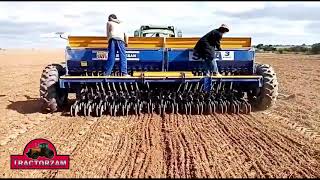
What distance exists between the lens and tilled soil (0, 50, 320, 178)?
5535mm

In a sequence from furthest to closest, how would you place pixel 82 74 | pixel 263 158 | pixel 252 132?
pixel 82 74 → pixel 252 132 → pixel 263 158

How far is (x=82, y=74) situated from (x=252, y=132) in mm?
4460

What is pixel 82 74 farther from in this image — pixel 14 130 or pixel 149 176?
pixel 149 176

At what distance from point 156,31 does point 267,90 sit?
152 inches

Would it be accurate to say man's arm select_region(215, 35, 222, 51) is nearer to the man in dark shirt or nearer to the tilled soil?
the man in dark shirt

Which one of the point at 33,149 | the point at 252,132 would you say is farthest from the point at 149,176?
the point at 252,132

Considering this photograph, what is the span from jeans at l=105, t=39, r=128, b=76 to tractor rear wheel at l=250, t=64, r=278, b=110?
307 centimetres

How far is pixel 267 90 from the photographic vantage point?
33.2 feet

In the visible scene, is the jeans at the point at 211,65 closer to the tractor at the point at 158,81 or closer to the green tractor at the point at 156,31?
the tractor at the point at 158,81

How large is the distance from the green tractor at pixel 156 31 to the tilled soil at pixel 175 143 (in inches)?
149

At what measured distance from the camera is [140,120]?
8773mm

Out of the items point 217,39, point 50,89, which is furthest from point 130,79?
point 217,39

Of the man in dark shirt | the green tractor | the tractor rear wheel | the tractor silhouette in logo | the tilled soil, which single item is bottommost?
the tilled soil

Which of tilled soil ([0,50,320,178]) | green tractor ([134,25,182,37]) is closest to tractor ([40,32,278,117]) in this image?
tilled soil ([0,50,320,178])
